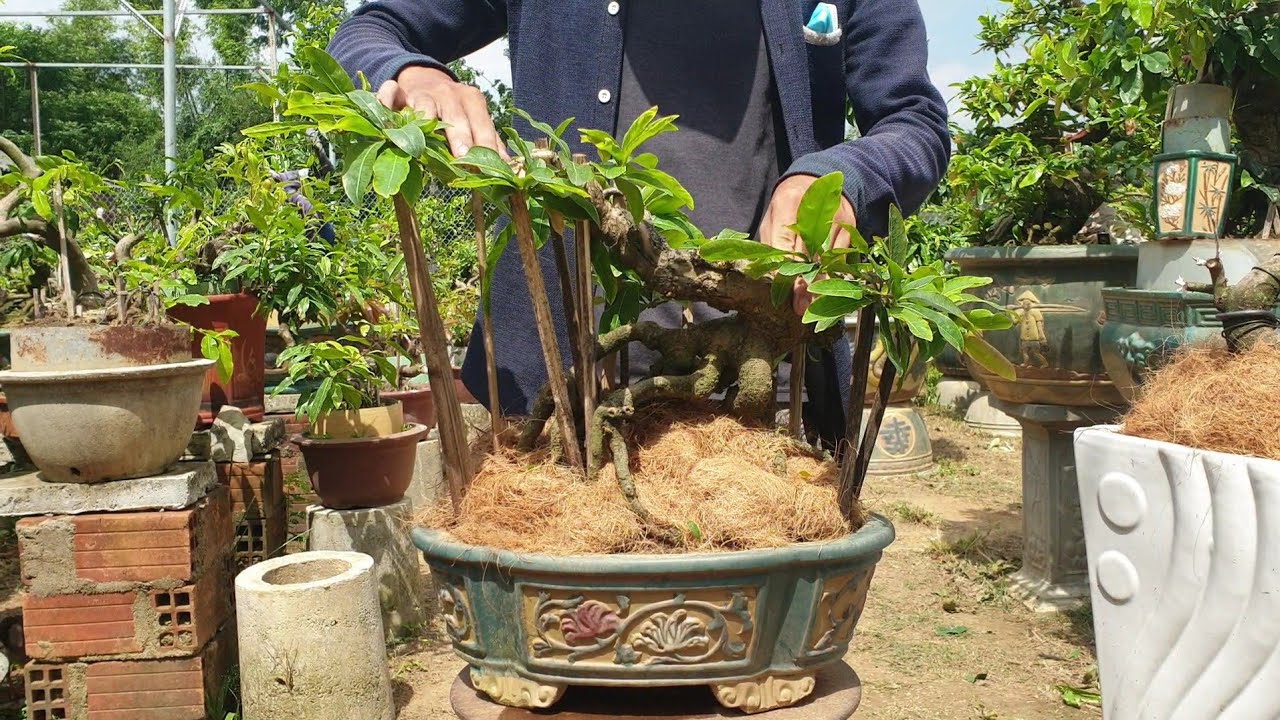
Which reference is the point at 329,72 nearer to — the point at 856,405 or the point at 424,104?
the point at 424,104

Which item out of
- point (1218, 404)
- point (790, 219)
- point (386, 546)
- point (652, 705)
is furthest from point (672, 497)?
point (386, 546)

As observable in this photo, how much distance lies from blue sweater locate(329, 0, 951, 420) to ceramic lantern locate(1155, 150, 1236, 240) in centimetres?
182

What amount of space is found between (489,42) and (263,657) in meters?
1.90

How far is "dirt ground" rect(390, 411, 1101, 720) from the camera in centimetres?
326

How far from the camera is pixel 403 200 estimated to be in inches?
43.4

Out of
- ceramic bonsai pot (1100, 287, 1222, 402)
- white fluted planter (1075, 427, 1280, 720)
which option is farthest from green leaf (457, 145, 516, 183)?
ceramic bonsai pot (1100, 287, 1222, 402)

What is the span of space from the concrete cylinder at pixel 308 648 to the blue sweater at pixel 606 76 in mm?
1553

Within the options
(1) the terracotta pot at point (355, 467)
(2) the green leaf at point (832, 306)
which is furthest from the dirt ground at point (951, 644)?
(2) the green leaf at point (832, 306)

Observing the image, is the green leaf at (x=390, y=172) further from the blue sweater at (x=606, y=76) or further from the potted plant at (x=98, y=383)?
the potted plant at (x=98, y=383)

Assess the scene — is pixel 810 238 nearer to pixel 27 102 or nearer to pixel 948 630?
pixel 948 630

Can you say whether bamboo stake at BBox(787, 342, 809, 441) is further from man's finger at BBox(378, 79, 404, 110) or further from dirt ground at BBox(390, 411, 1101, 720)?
dirt ground at BBox(390, 411, 1101, 720)

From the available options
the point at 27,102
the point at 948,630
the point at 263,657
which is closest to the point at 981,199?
the point at 948,630

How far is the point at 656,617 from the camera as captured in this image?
1.05 m

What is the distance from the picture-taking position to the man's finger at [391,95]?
1.16 m
